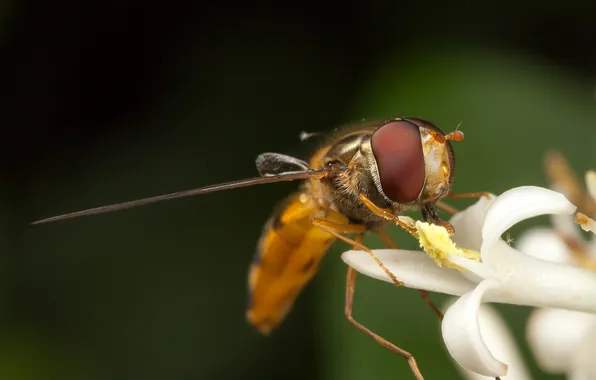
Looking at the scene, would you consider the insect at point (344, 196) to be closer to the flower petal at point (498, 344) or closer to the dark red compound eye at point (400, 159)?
the dark red compound eye at point (400, 159)

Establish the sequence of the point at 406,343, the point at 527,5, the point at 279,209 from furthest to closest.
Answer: the point at 527,5
the point at 406,343
the point at 279,209

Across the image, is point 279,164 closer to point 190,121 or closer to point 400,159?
point 400,159

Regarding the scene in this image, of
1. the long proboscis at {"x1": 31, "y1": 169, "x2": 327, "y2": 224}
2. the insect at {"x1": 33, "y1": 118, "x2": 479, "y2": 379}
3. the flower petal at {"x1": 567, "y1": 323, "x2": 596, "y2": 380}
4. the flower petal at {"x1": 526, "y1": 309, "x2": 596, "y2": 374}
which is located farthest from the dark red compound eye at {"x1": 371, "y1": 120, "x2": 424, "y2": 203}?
the flower petal at {"x1": 526, "y1": 309, "x2": 596, "y2": 374}

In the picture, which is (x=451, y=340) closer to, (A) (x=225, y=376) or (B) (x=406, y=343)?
(B) (x=406, y=343)

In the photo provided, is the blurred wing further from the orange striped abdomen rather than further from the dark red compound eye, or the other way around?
the dark red compound eye

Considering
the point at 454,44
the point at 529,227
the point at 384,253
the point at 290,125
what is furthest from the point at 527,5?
the point at 384,253

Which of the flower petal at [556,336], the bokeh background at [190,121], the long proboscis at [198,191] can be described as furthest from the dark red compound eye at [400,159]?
the bokeh background at [190,121]
